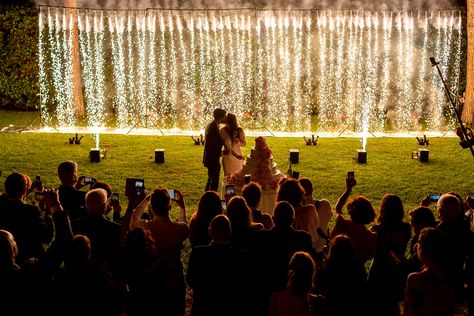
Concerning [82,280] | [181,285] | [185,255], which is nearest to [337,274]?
[181,285]

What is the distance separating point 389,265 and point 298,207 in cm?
136

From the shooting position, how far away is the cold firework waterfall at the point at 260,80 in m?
23.6

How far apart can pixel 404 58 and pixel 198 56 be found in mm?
7639

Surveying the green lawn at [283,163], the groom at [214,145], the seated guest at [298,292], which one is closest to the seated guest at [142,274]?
the seated guest at [298,292]

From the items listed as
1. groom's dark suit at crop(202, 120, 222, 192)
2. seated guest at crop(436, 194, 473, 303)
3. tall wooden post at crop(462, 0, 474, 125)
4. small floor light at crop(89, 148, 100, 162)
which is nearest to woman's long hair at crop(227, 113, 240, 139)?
groom's dark suit at crop(202, 120, 222, 192)

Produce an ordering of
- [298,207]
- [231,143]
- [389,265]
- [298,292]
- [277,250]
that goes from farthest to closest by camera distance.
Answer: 1. [231,143]
2. [298,207]
3. [389,265]
4. [277,250]
5. [298,292]

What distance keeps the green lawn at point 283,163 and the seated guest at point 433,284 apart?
747cm

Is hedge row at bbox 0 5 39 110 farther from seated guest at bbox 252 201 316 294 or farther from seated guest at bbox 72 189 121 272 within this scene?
seated guest at bbox 252 201 316 294

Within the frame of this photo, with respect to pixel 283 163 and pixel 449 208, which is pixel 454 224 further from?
pixel 283 163

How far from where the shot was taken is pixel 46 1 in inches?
1120

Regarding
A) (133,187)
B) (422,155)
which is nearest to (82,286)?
(133,187)

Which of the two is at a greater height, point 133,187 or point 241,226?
point 133,187

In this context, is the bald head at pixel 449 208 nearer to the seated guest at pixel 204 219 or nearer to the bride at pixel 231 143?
the seated guest at pixel 204 219

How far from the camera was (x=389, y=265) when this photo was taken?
6.30 meters
